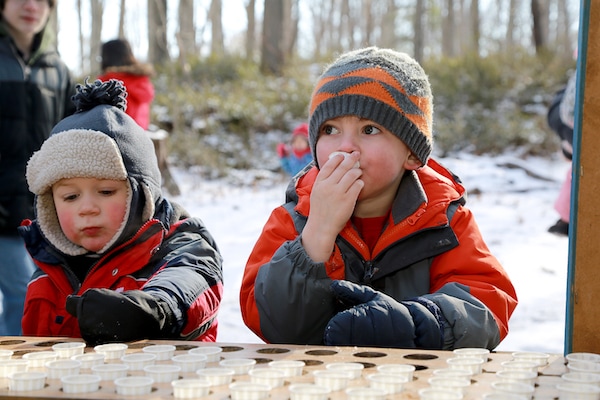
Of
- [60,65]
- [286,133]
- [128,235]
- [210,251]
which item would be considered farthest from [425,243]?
[286,133]

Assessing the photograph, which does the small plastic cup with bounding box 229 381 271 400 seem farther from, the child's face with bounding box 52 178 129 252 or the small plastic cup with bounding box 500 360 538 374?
the child's face with bounding box 52 178 129 252

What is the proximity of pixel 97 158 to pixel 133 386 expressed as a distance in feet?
4.35

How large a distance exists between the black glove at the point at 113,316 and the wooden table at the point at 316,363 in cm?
7

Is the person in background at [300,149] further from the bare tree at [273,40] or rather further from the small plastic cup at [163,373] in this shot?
the bare tree at [273,40]

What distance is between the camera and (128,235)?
2543 mm

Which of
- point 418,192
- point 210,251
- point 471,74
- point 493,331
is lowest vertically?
point 493,331

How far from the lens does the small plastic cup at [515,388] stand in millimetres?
1250

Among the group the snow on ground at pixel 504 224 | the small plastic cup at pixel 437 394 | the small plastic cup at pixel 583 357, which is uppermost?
the small plastic cup at pixel 437 394

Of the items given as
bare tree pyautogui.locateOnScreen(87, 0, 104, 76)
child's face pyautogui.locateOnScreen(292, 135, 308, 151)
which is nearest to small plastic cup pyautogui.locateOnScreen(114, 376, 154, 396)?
child's face pyautogui.locateOnScreen(292, 135, 308, 151)

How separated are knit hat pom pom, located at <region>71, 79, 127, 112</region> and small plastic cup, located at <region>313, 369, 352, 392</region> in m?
1.60

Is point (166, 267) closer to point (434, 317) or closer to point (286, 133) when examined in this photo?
→ point (434, 317)

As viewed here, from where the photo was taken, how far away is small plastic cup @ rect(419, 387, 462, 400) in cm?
121

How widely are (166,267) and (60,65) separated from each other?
2.38 m

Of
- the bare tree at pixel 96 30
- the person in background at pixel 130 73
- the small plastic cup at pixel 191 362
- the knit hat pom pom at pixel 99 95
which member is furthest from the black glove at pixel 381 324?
the bare tree at pixel 96 30
